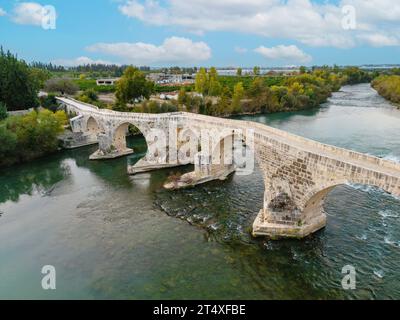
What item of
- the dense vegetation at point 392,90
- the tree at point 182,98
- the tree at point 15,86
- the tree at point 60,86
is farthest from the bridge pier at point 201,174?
A: the dense vegetation at point 392,90

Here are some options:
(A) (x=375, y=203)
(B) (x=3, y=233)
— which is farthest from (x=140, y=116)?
(A) (x=375, y=203)

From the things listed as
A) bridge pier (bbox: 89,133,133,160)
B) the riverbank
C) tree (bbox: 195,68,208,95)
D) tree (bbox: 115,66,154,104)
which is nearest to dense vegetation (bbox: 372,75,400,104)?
the riverbank

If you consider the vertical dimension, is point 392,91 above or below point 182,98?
above

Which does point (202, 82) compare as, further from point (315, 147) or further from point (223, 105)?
point (315, 147)

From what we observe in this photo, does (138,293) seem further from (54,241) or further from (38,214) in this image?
(38,214)

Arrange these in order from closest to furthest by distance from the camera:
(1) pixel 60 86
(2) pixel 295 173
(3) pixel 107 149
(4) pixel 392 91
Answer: (2) pixel 295 173 → (3) pixel 107 149 → (1) pixel 60 86 → (4) pixel 392 91

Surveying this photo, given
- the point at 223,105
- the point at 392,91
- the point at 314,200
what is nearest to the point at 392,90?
the point at 392,91
